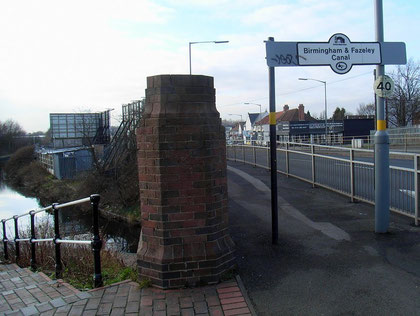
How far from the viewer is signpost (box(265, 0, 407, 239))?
502 cm

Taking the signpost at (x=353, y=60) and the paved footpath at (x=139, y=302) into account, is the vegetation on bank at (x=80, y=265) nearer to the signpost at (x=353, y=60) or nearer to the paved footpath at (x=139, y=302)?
the paved footpath at (x=139, y=302)

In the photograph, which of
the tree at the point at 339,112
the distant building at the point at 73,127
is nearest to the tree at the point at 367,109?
the tree at the point at 339,112

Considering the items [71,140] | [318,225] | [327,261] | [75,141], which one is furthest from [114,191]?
[75,141]

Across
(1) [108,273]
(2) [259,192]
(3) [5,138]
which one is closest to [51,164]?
(2) [259,192]

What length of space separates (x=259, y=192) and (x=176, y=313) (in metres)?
6.29

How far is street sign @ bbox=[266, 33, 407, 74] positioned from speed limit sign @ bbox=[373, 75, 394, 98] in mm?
229

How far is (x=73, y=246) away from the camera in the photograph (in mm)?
6863

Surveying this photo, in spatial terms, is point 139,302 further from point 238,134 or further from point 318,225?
point 238,134

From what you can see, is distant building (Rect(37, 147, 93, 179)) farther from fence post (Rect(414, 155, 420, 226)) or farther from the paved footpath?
the paved footpath

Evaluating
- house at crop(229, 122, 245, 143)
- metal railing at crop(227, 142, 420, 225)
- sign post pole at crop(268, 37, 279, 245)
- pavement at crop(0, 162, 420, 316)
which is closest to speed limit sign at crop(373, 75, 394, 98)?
metal railing at crop(227, 142, 420, 225)

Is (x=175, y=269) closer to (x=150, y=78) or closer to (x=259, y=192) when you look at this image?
(x=150, y=78)

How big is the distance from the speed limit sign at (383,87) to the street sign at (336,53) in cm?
23

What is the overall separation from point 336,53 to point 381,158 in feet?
5.16

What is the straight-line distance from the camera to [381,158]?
17.7 ft
